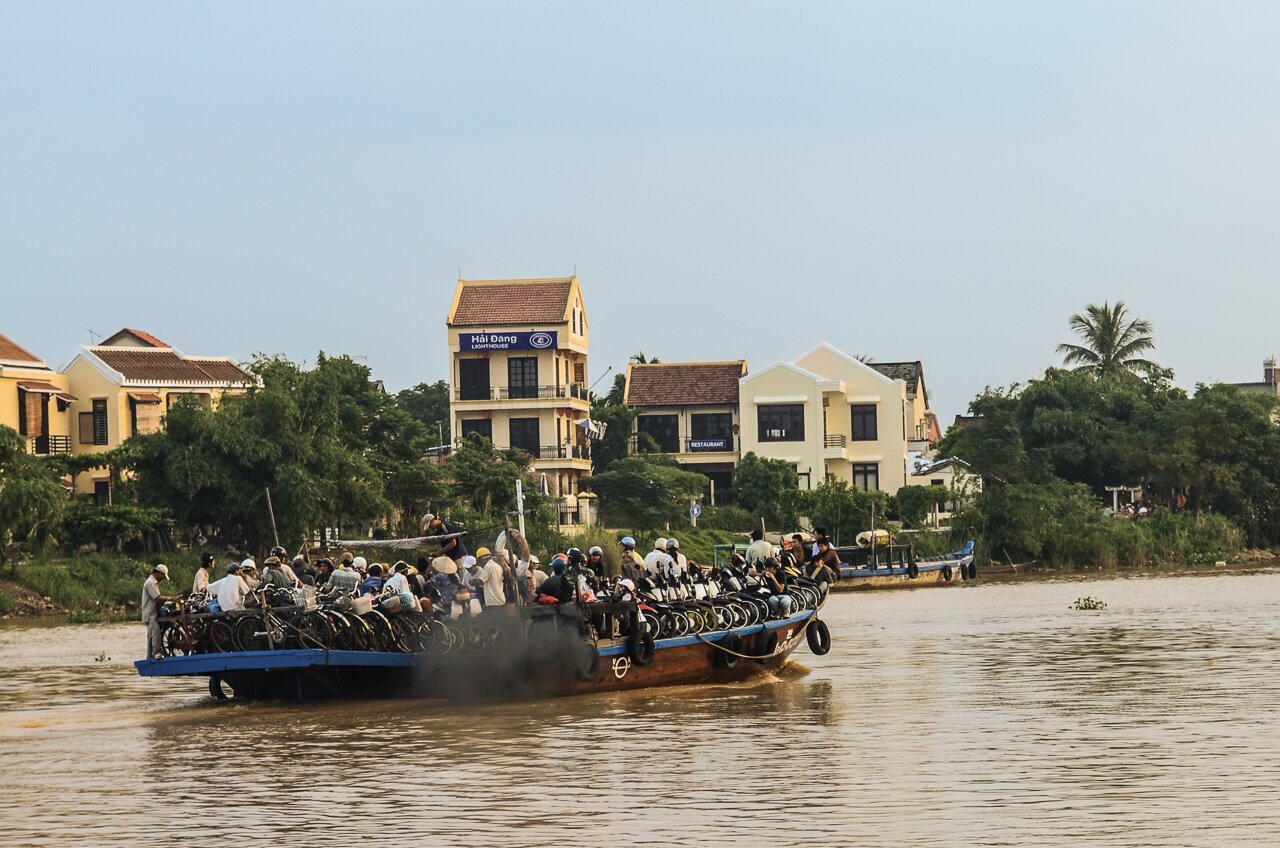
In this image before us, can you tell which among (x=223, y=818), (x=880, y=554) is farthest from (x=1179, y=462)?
(x=223, y=818)

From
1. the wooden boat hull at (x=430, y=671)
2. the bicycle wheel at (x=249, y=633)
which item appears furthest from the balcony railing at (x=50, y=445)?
the bicycle wheel at (x=249, y=633)

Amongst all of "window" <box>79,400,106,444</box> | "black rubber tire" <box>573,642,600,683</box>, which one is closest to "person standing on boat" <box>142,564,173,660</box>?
"black rubber tire" <box>573,642,600,683</box>

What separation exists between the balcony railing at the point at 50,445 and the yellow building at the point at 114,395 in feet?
1.86

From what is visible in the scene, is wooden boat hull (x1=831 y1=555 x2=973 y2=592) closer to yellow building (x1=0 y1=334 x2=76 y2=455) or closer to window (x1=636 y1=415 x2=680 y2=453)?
window (x1=636 y1=415 x2=680 y2=453)

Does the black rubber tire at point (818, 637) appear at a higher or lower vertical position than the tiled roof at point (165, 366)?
lower

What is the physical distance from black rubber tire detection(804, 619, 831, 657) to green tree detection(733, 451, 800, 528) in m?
42.7

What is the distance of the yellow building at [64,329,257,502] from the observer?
200ft

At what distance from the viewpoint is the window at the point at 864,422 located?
260 ft

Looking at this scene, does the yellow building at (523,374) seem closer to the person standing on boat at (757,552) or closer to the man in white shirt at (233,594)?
the person standing on boat at (757,552)

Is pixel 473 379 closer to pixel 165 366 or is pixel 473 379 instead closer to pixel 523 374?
pixel 523 374

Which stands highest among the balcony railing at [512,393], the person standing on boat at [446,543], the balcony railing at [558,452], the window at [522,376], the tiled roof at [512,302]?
the tiled roof at [512,302]

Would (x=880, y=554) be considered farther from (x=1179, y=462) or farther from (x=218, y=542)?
(x=218, y=542)

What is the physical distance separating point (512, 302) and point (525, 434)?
5.31 meters

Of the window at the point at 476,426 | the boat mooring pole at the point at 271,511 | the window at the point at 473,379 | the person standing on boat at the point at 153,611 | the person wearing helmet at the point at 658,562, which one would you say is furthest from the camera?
the window at the point at 473,379
